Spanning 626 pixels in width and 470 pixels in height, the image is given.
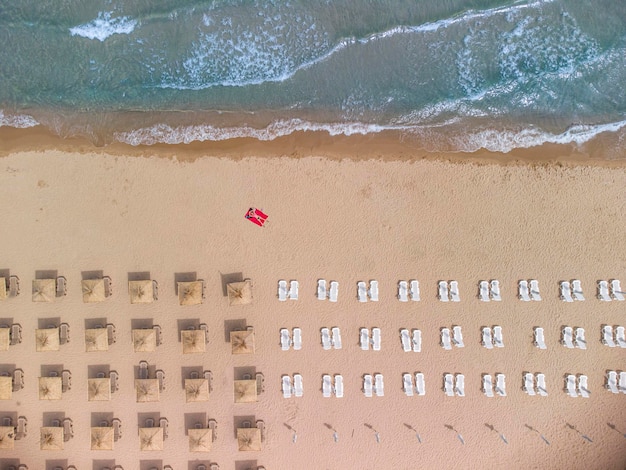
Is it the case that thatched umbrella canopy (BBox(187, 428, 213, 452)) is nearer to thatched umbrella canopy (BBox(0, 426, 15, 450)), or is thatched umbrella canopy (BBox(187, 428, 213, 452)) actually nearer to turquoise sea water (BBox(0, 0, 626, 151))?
thatched umbrella canopy (BBox(0, 426, 15, 450))

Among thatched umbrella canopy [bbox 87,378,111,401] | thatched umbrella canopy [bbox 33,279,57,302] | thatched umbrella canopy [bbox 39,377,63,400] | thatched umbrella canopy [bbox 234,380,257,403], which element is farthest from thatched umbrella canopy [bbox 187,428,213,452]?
thatched umbrella canopy [bbox 33,279,57,302]

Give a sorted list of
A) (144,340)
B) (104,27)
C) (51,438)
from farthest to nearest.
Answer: (104,27), (144,340), (51,438)

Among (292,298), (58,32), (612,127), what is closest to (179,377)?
(292,298)

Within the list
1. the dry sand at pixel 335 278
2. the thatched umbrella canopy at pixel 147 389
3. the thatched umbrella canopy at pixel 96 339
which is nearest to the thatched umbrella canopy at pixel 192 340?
the dry sand at pixel 335 278

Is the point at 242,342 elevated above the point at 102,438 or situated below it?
above

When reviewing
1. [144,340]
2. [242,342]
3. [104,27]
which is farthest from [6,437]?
[104,27]

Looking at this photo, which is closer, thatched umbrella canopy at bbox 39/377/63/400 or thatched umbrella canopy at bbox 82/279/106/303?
thatched umbrella canopy at bbox 39/377/63/400

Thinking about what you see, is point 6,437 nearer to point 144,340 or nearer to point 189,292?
point 144,340
